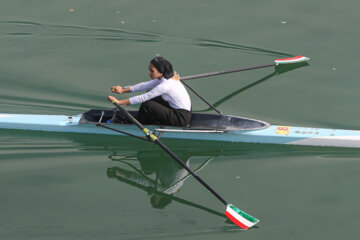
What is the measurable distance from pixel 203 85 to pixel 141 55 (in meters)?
1.48

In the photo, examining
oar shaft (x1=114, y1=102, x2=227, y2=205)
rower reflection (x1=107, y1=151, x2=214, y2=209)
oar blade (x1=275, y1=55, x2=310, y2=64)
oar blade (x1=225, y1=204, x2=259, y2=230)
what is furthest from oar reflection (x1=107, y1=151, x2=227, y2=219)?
oar blade (x1=275, y1=55, x2=310, y2=64)

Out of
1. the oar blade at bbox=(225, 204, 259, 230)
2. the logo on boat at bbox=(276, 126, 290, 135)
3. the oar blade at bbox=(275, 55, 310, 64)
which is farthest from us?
the oar blade at bbox=(275, 55, 310, 64)

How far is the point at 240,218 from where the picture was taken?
629 cm

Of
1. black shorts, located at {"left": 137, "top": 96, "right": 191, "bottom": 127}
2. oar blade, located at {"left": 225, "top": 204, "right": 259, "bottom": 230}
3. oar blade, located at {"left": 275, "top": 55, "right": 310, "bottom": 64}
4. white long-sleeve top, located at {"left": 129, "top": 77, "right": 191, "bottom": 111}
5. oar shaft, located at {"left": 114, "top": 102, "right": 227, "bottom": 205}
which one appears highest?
oar blade, located at {"left": 275, "top": 55, "right": 310, "bottom": 64}

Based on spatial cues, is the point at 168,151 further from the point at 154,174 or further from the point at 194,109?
the point at 194,109

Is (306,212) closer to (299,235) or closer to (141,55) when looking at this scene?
(299,235)

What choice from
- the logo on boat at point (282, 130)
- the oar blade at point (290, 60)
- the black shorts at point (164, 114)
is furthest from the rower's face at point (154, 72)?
the oar blade at point (290, 60)

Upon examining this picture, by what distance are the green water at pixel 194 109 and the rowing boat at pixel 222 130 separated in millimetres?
137

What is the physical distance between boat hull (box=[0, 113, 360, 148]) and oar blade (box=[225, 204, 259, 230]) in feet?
4.64

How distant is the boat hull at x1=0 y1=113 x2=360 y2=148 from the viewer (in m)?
7.46

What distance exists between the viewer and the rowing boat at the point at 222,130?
7465mm

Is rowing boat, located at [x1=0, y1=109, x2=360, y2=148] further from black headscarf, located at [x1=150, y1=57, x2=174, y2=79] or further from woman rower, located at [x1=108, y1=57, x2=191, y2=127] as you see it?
black headscarf, located at [x1=150, y1=57, x2=174, y2=79]

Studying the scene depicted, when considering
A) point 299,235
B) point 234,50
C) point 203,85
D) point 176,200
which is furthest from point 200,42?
point 299,235

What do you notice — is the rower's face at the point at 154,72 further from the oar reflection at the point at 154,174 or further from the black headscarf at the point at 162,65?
the oar reflection at the point at 154,174
